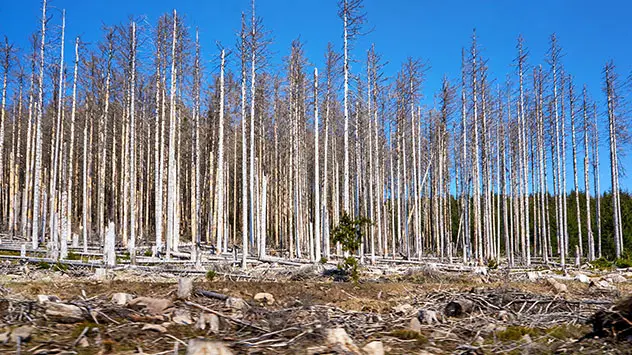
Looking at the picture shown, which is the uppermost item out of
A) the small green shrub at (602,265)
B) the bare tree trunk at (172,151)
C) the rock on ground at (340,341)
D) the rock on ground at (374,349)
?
the bare tree trunk at (172,151)

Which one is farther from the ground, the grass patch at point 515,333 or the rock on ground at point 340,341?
the rock on ground at point 340,341

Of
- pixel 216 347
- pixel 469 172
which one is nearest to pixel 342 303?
pixel 216 347

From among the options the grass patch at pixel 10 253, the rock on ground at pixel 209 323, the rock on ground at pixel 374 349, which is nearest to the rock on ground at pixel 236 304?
the rock on ground at pixel 209 323

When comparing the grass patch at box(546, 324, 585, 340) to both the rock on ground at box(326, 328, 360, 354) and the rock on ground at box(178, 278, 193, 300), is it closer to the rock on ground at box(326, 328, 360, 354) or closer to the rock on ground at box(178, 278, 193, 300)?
the rock on ground at box(326, 328, 360, 354)

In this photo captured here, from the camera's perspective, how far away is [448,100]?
929 inches

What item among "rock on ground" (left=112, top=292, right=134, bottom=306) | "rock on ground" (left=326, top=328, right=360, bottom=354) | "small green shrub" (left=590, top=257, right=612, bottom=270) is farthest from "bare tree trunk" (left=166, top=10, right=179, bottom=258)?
"small green shrub" (left=590, top=257, right=612, bottom=270)

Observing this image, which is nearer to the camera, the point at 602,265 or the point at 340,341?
the point at 340,341

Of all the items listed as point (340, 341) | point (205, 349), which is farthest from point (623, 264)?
point (205, 349)

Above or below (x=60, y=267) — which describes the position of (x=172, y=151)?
above

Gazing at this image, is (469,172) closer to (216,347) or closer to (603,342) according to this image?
(603,342)

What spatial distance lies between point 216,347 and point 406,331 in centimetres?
216

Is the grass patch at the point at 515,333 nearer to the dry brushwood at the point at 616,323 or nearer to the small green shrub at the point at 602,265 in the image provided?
the dry brushwood at the point at 616,323

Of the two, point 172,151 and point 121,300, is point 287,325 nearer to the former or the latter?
point 121,300

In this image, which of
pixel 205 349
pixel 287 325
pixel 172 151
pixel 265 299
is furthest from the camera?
pixel 172 151
